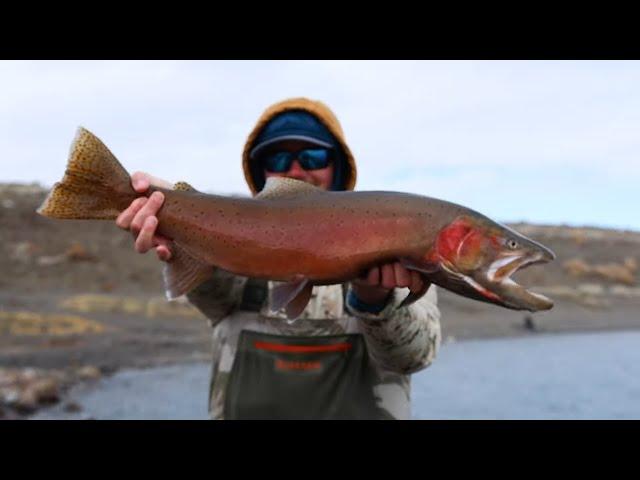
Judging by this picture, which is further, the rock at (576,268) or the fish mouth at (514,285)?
the rock at (576,268)

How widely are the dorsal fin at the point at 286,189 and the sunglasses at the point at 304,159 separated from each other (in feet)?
3.04

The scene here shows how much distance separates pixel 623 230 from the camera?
46.7 m

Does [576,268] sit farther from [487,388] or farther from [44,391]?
[44,391]

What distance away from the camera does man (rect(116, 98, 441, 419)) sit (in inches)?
161

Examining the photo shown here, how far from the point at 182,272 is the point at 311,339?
1.06 metres

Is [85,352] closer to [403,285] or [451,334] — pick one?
[451,334]

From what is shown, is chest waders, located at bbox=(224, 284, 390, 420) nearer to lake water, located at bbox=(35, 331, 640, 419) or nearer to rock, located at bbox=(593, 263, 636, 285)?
lake water, located at bbox=(35, 331, 640, 419)

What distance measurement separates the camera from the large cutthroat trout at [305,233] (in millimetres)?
3320

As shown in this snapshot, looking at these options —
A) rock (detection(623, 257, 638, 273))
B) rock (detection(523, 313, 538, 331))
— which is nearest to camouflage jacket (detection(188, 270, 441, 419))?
rock (detection(523, 313, 538, 331))

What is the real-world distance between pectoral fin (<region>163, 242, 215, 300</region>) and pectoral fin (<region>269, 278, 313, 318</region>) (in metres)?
0.42

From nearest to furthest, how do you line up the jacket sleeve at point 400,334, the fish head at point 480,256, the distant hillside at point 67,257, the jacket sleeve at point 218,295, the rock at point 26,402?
the fish head at point 480,256, the jacket sleeve at point 400,334, the jacket sleeve at point 218,295, the rock at point 26,402, the distant hillside at point 67,257

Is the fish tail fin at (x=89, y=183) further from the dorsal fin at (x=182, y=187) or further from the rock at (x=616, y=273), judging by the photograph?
the rock at (x=616, y=273)

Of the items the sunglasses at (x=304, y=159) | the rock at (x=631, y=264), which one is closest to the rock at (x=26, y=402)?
the sunglasses at (x=304, y=159)
